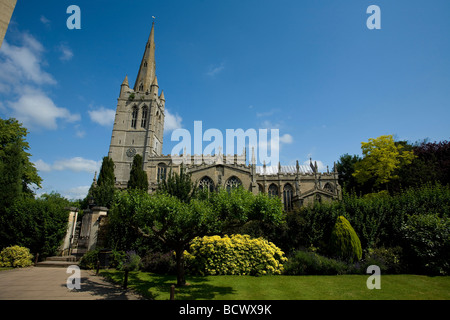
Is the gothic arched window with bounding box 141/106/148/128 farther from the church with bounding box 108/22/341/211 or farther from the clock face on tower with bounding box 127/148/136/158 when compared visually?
the clock face on tower with bounding box 127/148/136/158

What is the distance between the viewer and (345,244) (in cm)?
1288

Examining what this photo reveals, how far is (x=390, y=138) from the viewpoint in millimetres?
28391

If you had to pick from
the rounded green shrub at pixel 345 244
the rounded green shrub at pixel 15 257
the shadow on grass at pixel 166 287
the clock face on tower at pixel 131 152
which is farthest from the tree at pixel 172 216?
the clock face on tower at pixel 131 152

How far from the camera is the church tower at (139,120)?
48.9 m

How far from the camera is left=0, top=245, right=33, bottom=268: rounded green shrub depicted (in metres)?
11.9

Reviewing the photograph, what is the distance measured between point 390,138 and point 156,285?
32.4m

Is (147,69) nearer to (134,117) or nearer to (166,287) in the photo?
(134,117)

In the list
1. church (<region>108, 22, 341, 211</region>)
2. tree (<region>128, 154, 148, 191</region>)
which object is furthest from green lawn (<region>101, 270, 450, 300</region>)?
church (<region>108, 22, 341, 211</region>)

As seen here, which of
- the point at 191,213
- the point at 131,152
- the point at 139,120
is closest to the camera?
the point at 191,213

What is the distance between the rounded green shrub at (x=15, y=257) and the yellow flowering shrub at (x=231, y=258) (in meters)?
9.07

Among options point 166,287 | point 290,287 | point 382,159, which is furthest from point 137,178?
point 382,159

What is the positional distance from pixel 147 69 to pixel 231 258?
5698cm

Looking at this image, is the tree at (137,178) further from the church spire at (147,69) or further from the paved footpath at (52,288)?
the church spire at (147,69)
